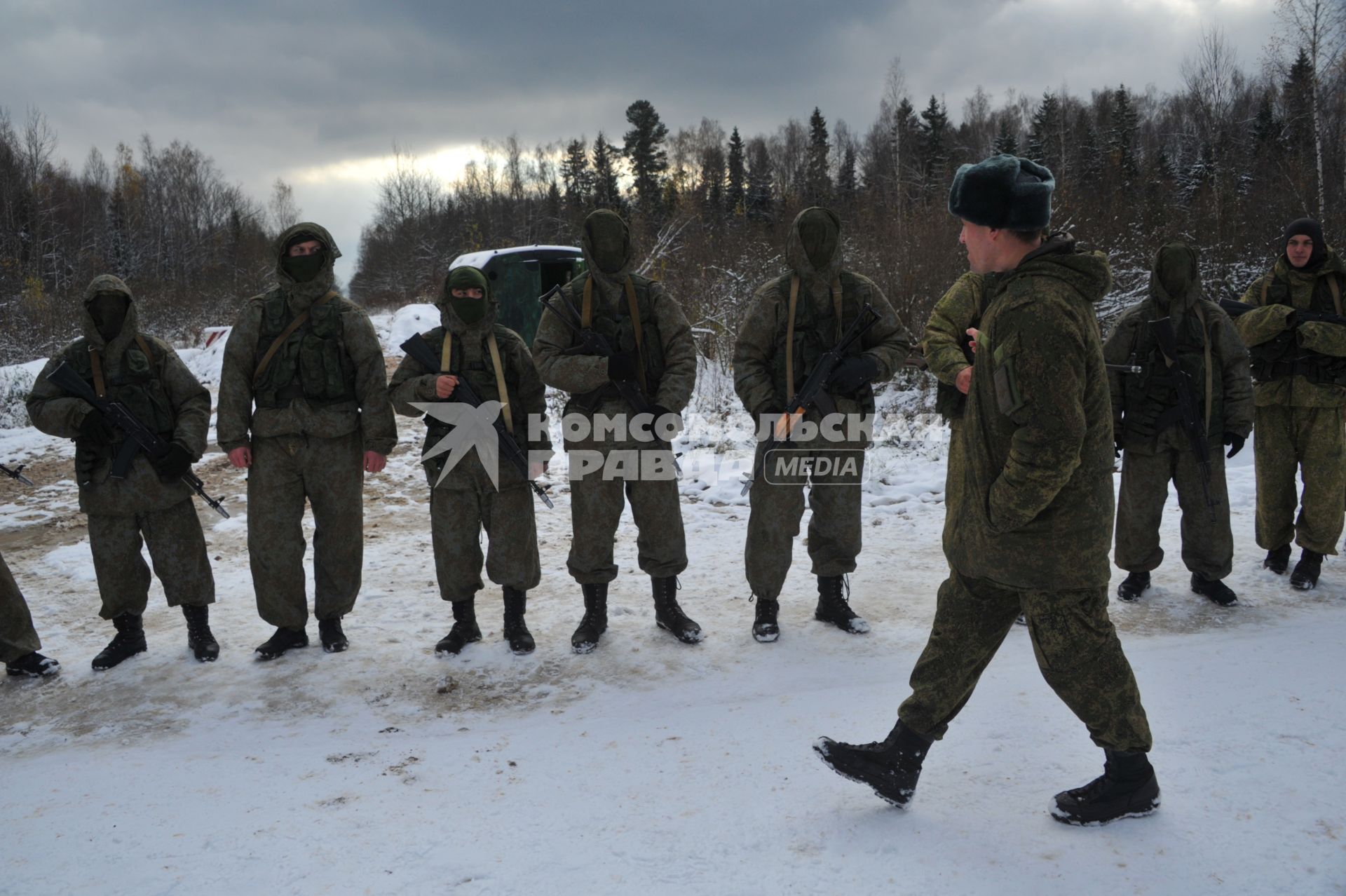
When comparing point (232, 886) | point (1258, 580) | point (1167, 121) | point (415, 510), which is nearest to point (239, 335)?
point (232, 886)

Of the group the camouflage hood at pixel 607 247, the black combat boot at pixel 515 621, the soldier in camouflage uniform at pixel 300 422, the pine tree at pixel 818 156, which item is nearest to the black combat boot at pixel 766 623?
the black combat boot at pixel 515 621

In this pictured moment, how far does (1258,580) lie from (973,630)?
3442 millimetres

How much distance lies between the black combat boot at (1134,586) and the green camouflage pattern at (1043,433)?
8.46 ft

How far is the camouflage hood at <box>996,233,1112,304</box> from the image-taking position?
2291mm

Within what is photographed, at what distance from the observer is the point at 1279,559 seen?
495 centimetres

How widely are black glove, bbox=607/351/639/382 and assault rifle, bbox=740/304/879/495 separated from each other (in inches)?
30.9

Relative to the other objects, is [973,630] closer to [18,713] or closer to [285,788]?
[285,788]

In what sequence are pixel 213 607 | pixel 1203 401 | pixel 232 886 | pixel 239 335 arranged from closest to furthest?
pixel 232 886 < pixel 239 335 < pixel 1203 401 < pixel 213 607

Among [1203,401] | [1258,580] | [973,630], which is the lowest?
[1258,580]

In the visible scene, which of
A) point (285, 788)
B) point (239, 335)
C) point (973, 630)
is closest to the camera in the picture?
point (973, 630)

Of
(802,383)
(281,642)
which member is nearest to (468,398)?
(281,642)

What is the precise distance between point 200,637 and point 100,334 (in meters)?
1.55

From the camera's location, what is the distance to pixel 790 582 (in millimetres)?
5090

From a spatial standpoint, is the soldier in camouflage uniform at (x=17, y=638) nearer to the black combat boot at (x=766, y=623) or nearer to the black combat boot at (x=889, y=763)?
the black combat boot at (x=766, y=623)
